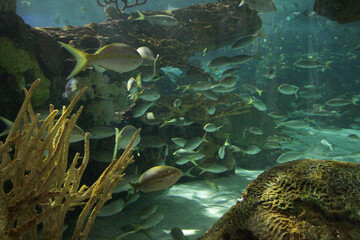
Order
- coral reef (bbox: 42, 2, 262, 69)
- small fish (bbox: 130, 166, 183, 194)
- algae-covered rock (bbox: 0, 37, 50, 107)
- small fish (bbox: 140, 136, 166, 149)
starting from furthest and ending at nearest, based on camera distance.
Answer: coral reef (bbox: 42, 2, 262, 69)
small fish (bbox: 140, 136, 166, 149)
algae-covered rock (bbox: 0, 37, 50, 107)
small fish (bbox: 130, 166, 183, 194)

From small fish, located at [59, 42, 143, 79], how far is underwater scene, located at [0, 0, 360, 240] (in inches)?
0.6

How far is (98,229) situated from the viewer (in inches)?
145

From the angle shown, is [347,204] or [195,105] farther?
[195,105]

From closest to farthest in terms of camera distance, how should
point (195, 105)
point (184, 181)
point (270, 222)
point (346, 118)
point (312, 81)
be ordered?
point (270, 222) → point (184, 181) → point (195, 105) → point (346, 118) → point (312, 81)

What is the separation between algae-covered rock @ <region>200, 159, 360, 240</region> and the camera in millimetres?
1512

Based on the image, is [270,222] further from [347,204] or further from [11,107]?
[11,107]

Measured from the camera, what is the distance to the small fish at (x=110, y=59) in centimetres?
279

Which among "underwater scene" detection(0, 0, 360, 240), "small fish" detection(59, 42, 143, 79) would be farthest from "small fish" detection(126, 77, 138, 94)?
"small fish" detection(59, 42, 143, 79)

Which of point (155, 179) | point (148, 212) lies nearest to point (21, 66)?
point (155, 179)

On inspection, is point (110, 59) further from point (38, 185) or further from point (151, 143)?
point (151, 143)

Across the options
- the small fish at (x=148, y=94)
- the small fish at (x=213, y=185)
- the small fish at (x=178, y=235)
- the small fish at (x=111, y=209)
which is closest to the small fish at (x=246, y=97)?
the small fish at (x=213, y=185)

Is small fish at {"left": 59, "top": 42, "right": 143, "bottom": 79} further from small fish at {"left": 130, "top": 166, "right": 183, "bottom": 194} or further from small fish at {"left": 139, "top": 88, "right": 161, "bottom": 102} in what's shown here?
small fish at {"left": 139, "top": 88, "right": 161, "bottom": 102}

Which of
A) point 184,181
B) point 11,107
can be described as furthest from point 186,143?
point 11,107

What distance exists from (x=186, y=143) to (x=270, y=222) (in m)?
3.86
